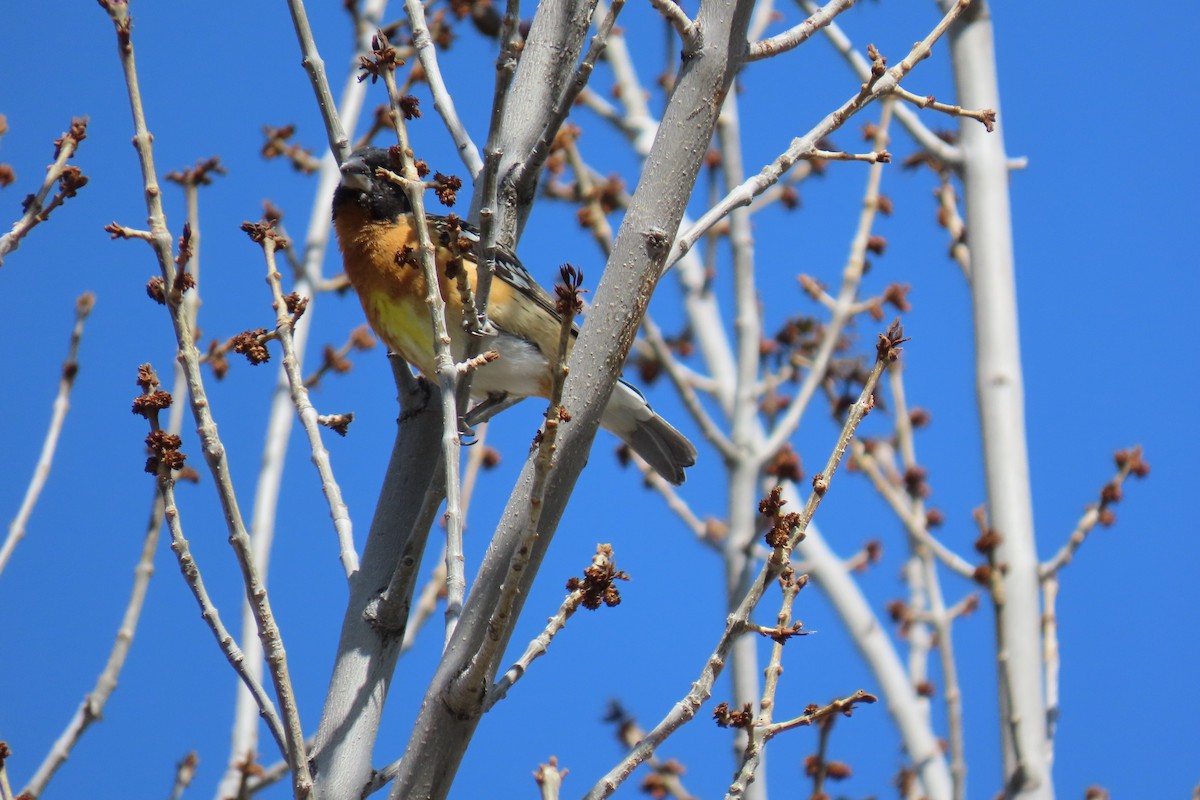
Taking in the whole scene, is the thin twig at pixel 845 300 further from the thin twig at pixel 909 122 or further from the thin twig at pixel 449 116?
the thin twig at pixel 449 116

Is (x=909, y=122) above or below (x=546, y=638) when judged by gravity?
above

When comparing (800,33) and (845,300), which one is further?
(845,300)

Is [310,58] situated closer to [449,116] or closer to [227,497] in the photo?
[449,116]

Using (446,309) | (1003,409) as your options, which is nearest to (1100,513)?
(1003,409)

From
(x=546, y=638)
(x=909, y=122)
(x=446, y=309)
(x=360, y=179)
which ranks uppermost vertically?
(x=909, y=122)

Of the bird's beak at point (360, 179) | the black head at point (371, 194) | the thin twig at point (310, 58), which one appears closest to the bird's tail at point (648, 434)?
the black head at point (371, 194)

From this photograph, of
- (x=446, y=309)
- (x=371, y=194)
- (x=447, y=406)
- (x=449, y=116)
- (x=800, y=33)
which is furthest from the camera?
(x=371, y=194)

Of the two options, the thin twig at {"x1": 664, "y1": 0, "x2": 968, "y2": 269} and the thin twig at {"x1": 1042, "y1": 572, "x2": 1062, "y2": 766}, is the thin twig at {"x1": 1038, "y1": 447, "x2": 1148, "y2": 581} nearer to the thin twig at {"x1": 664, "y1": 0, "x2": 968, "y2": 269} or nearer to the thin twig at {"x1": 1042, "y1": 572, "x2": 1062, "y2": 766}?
the thin twig at {"x1": 1042, "y1": 572, "x2": 1062, "y2": 766}

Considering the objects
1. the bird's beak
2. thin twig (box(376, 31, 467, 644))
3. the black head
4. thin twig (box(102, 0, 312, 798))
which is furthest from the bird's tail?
thin twig (box(102, 0, 312, 798))

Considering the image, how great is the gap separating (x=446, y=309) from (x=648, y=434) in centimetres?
133

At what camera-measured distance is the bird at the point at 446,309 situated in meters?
4.91

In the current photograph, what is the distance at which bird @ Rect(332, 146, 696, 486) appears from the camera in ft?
16.1

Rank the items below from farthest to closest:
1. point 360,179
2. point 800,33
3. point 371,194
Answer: point 371,194, point 360,179, point 800,33

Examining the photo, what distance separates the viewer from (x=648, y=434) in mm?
5910
